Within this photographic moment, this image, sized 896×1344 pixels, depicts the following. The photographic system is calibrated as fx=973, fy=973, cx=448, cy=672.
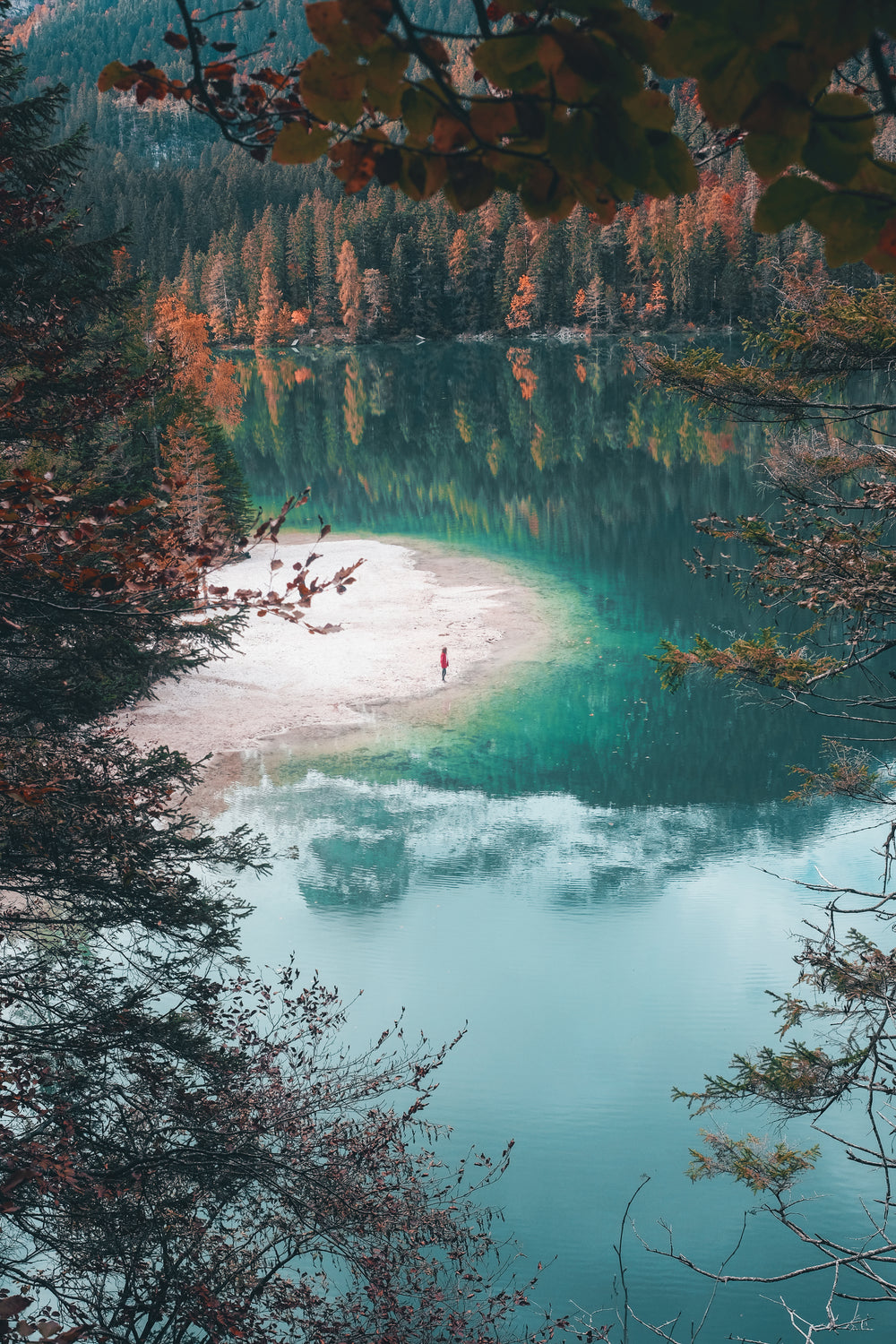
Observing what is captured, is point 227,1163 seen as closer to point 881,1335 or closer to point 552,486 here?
point 881,1335

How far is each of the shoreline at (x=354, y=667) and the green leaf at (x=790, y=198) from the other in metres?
15.1

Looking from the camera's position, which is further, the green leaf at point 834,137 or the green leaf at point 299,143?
the green leaf at point 299,143

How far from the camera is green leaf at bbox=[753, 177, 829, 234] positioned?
109cm

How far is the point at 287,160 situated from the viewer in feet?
4.37

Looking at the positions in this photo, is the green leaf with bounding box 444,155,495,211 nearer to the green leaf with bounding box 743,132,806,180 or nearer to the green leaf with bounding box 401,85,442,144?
the green leaf with bounding box 401,85,442,144

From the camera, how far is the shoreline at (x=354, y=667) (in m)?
19.1

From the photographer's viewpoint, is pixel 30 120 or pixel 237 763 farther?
pixel 237 763

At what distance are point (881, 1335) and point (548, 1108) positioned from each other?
3740 millimetres

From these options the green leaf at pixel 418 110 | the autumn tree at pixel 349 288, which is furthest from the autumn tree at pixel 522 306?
the green leaf at pixel 418 110

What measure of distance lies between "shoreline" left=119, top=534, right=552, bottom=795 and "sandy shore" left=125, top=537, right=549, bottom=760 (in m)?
0.04

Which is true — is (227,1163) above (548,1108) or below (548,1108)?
above

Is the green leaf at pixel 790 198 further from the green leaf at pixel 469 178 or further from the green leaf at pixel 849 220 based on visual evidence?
the green leaf at pixel 469 178

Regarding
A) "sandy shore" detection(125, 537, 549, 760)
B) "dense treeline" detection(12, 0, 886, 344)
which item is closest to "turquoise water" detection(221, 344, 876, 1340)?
"sandy shore" detection(125, 537, 549, 760)

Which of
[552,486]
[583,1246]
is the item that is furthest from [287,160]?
A: [552,486]
